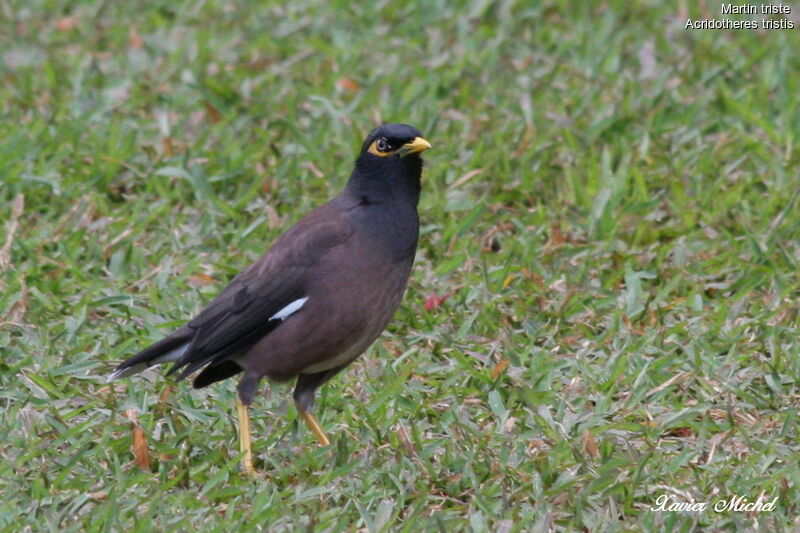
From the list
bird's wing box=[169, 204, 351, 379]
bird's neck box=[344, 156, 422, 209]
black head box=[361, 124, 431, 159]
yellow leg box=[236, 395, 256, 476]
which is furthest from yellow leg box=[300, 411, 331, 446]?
black head box=[361, 124, 431, 159]

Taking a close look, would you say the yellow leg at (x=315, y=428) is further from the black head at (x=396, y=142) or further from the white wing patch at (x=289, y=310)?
the black head at (x=396, y=142)

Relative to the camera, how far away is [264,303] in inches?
217

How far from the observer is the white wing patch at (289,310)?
5.43m

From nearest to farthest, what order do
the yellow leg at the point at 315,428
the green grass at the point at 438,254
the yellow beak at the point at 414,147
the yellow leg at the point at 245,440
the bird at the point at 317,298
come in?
the green grass at the point at 438,254, the yellow leg at the point at 245,440, the bird at the point at 317,298, the yellow leg at the point at 315,428, the yellow beak at the point at 414,147

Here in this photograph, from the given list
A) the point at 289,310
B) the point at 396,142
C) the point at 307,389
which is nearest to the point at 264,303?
the point at 289,310

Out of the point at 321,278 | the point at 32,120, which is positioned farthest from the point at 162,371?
the point at 32,120

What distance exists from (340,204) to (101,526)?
66.2 inches

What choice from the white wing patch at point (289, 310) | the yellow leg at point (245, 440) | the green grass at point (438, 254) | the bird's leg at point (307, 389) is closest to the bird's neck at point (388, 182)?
the white wing patch at point (289, 310)

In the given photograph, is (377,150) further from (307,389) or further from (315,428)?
(315,428)

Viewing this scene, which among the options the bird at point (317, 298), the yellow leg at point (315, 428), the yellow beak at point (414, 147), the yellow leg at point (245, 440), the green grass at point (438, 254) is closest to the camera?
the green grass at point (438, 254)

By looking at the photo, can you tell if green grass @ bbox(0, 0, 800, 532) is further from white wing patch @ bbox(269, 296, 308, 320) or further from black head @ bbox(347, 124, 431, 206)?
black head @ bbox(347, 124, 431, 206)

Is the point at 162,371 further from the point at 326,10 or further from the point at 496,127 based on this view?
the point at 326,10

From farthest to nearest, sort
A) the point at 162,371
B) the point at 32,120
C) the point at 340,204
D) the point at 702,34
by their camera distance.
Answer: the point at 702,34 < the point at 32,120 < the point at 162,371 < the point at 340,204

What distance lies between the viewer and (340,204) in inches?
225
